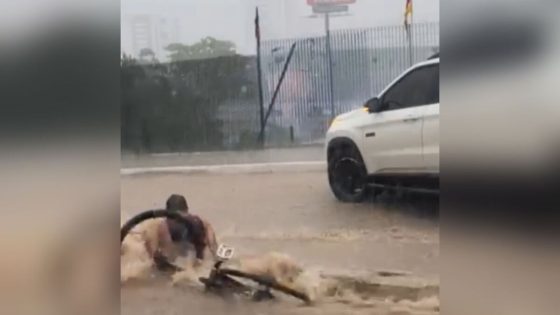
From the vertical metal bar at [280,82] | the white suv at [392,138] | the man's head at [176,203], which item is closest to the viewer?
the white suv at [392,138]

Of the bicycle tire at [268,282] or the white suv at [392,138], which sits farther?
the bicycle tire at [268,282]

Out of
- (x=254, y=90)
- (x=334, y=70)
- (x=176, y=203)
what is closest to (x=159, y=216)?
(x=176, y=203)

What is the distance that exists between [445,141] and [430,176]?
112 mm

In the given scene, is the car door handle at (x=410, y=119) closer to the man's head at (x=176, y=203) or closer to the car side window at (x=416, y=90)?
the car side window at (x=416, y=90)

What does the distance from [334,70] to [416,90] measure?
256mm

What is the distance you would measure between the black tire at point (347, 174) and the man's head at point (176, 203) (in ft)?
1.58

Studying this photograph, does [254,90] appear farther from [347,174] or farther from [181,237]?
[181,237]

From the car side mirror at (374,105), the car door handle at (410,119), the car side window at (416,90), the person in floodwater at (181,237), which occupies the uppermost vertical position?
the car side window at (416,90)

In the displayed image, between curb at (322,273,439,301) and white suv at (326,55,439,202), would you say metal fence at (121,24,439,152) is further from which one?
curb at (322,273,439,301)

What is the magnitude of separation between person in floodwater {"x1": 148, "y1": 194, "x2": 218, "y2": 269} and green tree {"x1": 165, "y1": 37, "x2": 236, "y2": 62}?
1.50 feet

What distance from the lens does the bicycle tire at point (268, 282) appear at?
2.31m

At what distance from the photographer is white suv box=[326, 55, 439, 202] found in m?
2.16

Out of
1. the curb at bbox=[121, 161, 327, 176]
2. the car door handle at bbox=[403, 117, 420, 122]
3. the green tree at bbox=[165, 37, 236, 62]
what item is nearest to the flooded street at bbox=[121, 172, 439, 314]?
the curb at bbox=[121, 161, 327, 176]

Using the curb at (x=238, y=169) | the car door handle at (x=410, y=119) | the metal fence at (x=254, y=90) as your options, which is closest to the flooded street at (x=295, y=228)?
the curb at (x=238, y=169)
